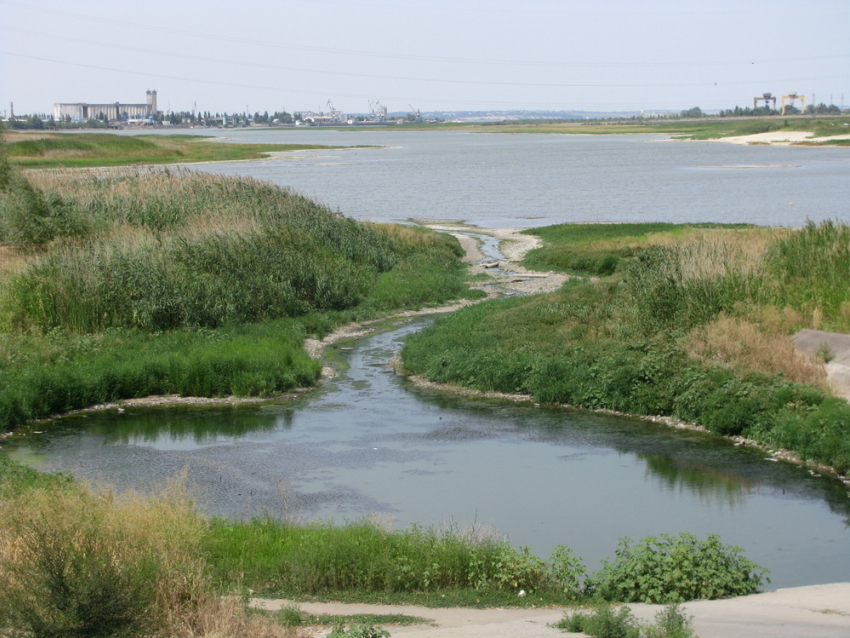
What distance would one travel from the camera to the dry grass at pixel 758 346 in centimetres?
1869

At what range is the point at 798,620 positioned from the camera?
9148mm

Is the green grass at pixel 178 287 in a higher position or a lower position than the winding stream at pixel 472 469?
higher

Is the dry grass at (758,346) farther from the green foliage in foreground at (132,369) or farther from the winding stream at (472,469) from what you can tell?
the green foliage in foreground at (132,369)

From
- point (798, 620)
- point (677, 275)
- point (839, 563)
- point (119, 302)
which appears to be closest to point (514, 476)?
point (839, 563)

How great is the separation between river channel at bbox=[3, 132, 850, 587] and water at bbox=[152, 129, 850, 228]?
31.9 m

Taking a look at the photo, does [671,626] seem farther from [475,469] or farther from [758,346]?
[758,346]

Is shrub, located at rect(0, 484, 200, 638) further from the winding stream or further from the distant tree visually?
the distant tree

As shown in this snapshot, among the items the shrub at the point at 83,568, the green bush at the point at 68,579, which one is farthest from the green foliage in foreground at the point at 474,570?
the green bush at the point at 68,579

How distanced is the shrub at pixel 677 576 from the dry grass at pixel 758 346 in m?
8.42

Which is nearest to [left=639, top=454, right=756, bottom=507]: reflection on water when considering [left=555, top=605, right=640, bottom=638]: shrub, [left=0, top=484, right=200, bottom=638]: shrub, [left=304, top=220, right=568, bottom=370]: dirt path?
[left=555, top=605, right=640, bottom=638]: shrub

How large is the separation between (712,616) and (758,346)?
1153 cm

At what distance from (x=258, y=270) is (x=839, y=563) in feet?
70.5

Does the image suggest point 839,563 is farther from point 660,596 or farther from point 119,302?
point 119,302

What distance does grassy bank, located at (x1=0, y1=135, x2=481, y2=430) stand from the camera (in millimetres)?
22344
